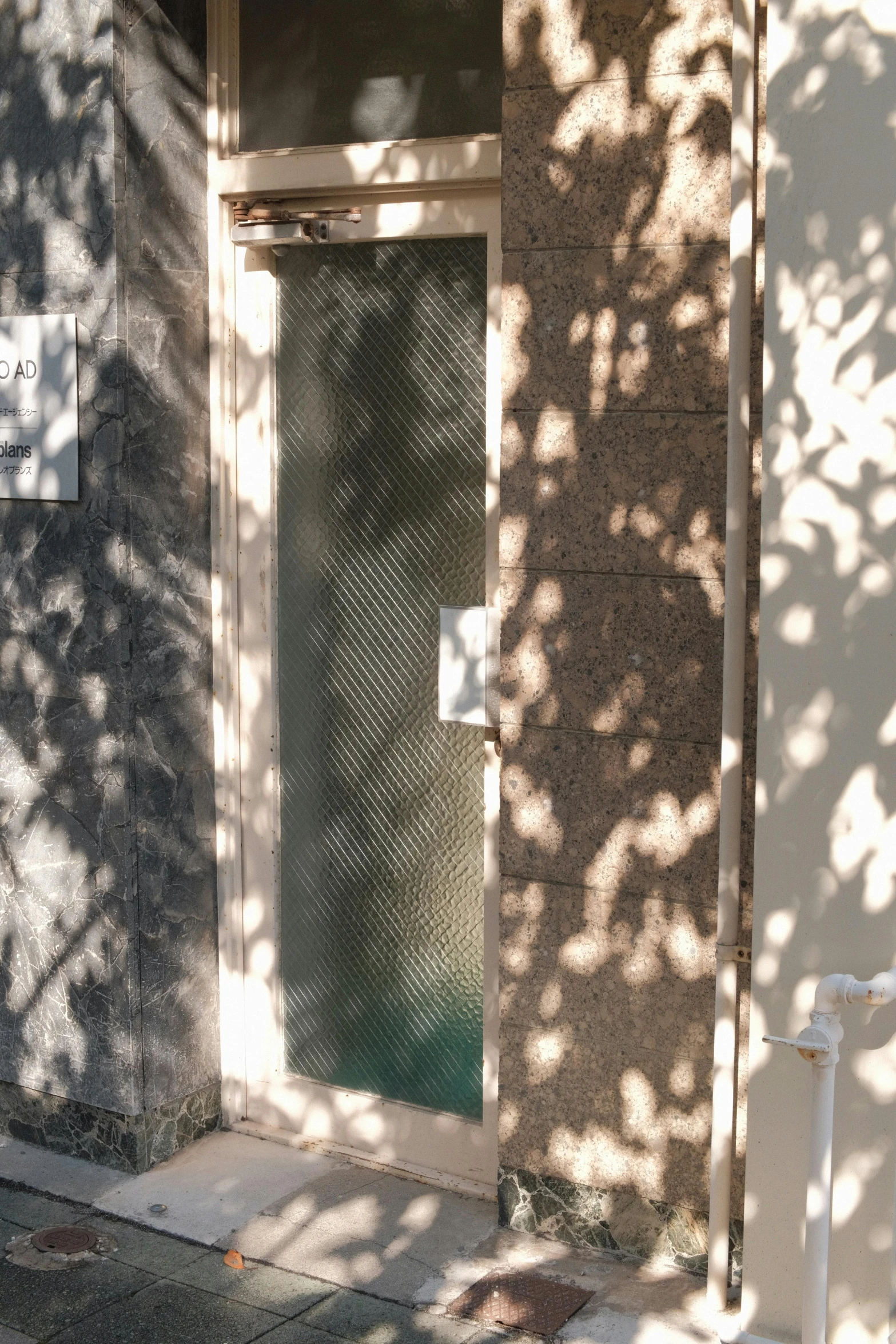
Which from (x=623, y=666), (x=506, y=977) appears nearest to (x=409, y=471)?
(x=623, y=666)

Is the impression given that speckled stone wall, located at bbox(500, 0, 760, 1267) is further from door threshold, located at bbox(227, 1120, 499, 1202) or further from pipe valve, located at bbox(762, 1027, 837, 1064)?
pipe valve, located at bbox(762, 1027, 837, 1064)

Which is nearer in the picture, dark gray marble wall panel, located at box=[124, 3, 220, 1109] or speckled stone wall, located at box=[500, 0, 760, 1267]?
speckled stone wall, located at box=[500, 0, 760, 1267]

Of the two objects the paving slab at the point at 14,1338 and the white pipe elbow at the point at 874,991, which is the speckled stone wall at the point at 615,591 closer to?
the white pipe elbow at the point at 874,991

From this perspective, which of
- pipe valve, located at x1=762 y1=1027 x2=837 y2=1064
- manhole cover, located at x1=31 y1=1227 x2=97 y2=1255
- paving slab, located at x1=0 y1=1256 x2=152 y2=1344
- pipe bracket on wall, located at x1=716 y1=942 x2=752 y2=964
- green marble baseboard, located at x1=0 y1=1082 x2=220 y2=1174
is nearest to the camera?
pipe valve, located at x1=762 y1=1027 x2=837 y2=1064

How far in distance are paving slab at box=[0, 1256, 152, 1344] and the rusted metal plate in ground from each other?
0.93 metres

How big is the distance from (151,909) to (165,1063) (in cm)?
52

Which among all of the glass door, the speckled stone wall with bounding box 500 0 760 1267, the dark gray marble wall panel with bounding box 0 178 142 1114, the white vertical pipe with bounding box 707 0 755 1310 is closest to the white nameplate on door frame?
the glass door

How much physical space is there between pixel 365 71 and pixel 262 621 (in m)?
1.75

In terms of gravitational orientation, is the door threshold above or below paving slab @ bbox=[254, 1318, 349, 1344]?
above

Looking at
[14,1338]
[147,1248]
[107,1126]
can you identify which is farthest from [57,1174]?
[14,1338]

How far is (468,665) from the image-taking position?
4.60 meters

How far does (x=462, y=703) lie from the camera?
461 centimetres

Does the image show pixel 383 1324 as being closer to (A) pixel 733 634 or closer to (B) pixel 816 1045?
(B) pixel 816 1045

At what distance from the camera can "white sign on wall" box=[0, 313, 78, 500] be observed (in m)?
4.77
